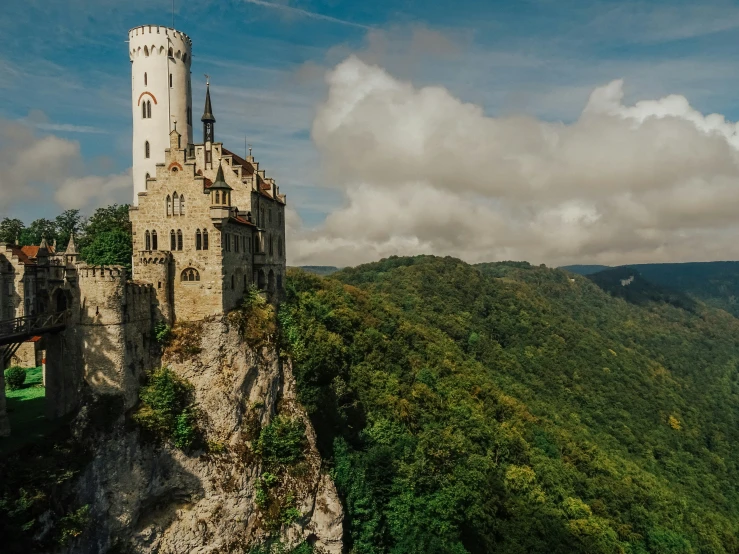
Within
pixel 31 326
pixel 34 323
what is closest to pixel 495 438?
pixel 34 323

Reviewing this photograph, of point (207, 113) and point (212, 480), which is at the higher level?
point (207, 113)

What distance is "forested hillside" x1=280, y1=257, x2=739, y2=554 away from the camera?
→ 1907 inches

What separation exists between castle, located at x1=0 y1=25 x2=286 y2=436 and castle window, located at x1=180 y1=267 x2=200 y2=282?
78 mm

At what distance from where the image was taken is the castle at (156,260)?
34656mm

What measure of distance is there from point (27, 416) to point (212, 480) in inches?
550

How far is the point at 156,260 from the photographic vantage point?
38719 millimetres

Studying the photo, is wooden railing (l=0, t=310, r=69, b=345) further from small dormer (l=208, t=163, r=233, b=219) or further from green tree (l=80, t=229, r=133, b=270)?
green tree (l=80, t=229, r=133, b=270)

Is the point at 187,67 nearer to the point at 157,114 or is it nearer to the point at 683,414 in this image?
the point at 157,114

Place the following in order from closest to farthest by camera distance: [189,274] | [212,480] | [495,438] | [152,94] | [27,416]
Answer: [27,416]
[212,480]
[189,274]
[152,94]
[495,438]

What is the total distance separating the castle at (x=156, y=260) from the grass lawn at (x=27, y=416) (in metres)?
1.15

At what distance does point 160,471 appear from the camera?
3562 cm

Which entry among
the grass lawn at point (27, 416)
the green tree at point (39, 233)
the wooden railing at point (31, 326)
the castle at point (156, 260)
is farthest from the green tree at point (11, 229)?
the wooden railing at point (31, 326)

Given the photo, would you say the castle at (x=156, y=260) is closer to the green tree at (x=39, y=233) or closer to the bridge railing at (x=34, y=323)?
the bridge railing at (x=34, y=323)

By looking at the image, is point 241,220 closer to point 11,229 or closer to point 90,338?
point 90,338
